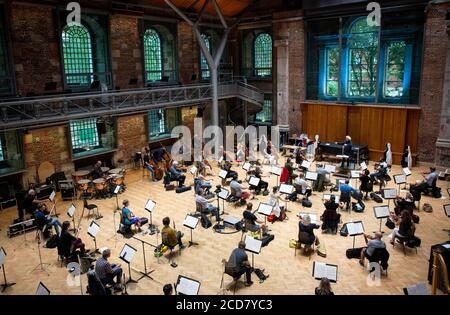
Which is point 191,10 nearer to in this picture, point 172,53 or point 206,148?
point 172,53

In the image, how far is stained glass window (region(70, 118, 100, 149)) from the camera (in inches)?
797

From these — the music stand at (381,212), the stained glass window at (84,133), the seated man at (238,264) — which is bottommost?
the seated man at (238,264)

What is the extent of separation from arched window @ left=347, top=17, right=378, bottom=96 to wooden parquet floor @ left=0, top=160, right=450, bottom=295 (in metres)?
9.46

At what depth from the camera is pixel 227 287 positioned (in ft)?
33.7

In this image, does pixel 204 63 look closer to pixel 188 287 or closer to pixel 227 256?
pixel 227 256

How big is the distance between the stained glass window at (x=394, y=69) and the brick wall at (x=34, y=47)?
17916 millimetres

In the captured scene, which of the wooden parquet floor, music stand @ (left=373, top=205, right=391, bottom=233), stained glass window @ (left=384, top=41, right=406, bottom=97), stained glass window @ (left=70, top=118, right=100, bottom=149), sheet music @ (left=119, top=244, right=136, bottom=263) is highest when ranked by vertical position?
stained glass window @ (left=384, top=41, right=406, bottom=97)

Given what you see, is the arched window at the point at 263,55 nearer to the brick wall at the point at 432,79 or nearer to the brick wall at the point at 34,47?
the brick wall at the point at 432,79

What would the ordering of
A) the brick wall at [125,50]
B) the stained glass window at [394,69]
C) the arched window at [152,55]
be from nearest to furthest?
1. the brick wall at [125,50]
2. the stained glass window at [394,69]
3. the arched window at [152,55]

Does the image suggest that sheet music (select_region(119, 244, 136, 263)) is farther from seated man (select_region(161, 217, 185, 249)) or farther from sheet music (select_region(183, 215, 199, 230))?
sheet music (select_region(183, 215, 199, 230))

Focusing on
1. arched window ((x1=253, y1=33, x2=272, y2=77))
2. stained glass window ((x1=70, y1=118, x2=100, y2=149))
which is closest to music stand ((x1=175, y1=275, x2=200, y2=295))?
stained glass window ((x1=70, y1=118, x2=100, y2=149))

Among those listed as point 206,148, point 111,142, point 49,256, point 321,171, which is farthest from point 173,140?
point 49,256

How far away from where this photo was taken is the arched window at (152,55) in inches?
923

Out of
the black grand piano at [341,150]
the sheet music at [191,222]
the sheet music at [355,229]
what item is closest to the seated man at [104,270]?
the sheet music at [191,222]
